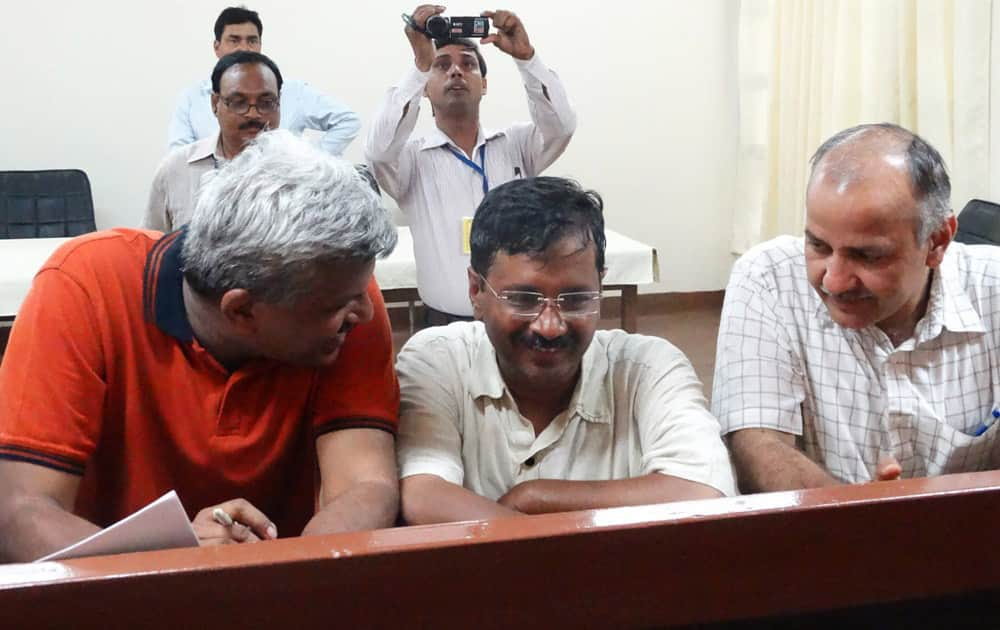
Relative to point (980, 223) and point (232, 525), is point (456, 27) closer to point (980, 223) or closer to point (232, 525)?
point (980, 223)

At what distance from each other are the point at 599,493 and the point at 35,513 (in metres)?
0.72

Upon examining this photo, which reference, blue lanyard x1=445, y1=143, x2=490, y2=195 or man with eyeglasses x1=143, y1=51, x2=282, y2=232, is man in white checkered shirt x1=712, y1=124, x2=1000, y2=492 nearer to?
blue lanyard x1=445, y1=143, x2=490, y2=195

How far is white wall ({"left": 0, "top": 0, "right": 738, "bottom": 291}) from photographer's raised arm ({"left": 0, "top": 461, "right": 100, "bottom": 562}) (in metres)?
4.04

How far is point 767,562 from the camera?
2.53 ft

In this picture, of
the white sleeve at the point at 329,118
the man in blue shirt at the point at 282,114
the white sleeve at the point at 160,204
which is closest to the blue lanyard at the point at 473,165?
the white sleeve at the point at 160,204

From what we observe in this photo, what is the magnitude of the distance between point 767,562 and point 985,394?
0.93m

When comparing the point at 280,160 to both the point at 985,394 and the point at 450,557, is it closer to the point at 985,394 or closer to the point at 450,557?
the point at 450,557

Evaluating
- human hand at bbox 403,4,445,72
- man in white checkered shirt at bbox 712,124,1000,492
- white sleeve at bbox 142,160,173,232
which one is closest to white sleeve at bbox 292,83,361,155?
human hand at bbox 403,4,445,72

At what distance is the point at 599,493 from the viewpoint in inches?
53.0

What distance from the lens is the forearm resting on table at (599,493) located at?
1.33 m

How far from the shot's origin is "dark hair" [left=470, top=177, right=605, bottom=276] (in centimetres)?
143

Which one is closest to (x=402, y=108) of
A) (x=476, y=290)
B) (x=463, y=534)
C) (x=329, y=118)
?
(x=329, y=118)

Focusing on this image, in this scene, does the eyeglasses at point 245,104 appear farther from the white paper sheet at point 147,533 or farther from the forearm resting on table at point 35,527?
the white paper sheet at point 147,533

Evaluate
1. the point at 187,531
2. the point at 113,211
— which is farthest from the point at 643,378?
the point at 113,211
